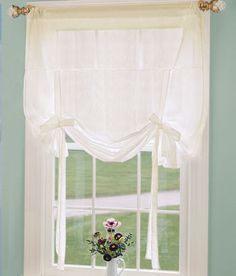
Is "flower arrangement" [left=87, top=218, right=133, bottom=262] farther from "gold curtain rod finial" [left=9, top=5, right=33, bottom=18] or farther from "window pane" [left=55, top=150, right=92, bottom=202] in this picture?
"gold curtain rod finial" [left=9, top=5, right=33, bottom=18]

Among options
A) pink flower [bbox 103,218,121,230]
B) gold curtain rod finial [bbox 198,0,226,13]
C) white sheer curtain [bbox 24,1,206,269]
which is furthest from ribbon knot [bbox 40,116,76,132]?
gold curtain rod finial [bbox 198,0,226,13]

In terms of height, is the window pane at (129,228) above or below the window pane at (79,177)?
below

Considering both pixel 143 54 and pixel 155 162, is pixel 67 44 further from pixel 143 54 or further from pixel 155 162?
pixel 155 162

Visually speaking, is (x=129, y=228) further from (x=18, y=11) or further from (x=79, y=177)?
(x=18, y=11)

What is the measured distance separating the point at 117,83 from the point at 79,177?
639 mm

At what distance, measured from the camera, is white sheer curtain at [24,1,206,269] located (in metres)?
2.98

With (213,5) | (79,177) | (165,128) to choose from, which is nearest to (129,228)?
(79,177)

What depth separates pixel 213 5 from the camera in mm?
2891

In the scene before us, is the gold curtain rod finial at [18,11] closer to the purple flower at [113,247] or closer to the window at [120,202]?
the window at [120,202]

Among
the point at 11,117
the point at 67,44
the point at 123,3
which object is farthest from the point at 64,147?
the point at 123,3

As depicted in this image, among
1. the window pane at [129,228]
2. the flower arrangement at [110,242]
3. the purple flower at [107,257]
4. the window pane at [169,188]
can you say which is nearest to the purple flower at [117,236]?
the flower arrangement at [110,242]

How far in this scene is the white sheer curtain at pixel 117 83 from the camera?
298 cm

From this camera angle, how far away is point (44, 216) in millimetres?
3232

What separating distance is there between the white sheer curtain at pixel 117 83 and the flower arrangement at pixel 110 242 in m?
0.18
